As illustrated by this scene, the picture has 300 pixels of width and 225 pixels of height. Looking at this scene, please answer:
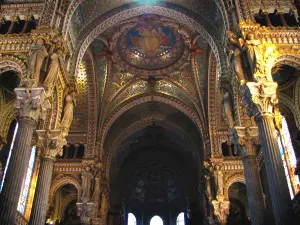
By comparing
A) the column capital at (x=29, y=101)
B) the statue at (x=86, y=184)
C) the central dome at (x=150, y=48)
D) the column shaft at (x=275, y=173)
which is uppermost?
the central dome at (x=150, y=48)

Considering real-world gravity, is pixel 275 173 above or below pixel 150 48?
below

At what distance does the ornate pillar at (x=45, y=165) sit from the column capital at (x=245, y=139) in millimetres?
5694

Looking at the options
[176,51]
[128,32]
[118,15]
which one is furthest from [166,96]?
[118,15]

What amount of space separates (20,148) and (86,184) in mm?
9007

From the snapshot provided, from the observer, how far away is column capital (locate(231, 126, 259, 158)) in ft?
37.3

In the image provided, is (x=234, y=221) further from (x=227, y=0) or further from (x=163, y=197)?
(x=227, y=0)

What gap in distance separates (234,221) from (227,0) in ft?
42.5

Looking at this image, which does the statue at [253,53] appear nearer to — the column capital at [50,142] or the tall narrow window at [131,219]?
the column capital at [50,142]

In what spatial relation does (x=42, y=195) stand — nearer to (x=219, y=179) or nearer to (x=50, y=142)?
(x=50, y=142)

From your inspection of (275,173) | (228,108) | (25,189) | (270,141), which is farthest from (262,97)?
(25,189)

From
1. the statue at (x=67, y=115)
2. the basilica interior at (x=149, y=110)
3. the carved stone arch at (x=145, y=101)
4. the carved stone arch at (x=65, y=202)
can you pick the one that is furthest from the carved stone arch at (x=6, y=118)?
the carved stone arch at (x=65, y=202)

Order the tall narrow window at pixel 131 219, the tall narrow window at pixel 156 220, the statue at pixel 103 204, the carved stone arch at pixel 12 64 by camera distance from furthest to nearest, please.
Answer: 1. the tall narrow window at pixel 156 220
2. the tall narrow window at pixel 131 219
3. the statue at pixel 103 204
4. the carved stone arch at pixel 12 64

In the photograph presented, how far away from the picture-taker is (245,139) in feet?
37.8

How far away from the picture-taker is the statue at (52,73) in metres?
10.5
